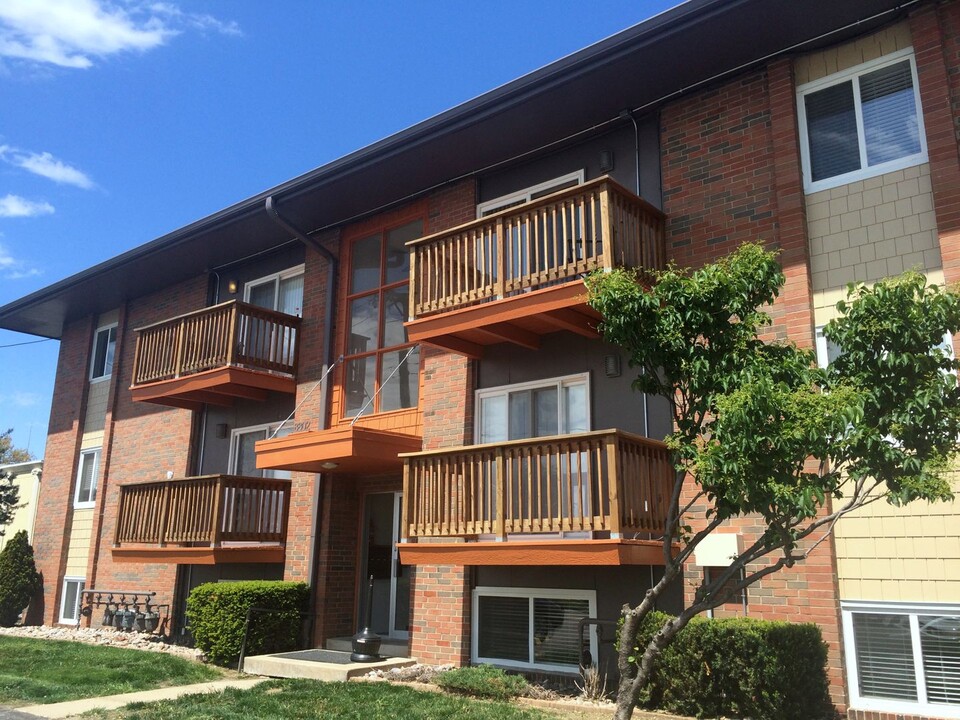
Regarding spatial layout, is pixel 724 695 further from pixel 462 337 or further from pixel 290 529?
pixel 290 529

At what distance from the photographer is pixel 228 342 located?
48.1 ft

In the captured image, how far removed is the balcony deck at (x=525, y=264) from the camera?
10133mm

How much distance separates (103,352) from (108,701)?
40.7 feet

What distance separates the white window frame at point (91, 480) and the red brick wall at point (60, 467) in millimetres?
109

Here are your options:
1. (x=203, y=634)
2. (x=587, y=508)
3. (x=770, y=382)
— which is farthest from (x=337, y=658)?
(x=770, y=382)

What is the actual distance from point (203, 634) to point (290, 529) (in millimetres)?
2219

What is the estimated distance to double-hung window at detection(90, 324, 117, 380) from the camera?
20.0 m

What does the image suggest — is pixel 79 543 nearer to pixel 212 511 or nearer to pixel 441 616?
pixel 212 511

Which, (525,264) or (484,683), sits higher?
(525,264)

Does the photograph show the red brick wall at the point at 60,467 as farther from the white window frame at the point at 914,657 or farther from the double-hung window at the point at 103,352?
the white window frame at the point at 914,657

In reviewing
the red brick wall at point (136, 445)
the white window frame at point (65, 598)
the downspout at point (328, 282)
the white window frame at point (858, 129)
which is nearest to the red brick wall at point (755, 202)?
the white window frame at point (858, 129)

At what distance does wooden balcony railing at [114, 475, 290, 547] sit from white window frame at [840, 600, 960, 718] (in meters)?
9.08

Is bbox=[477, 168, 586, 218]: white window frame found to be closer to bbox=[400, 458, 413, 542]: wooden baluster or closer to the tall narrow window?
the tall narrow window

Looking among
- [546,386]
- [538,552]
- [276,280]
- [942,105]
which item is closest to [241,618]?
[538,552]
